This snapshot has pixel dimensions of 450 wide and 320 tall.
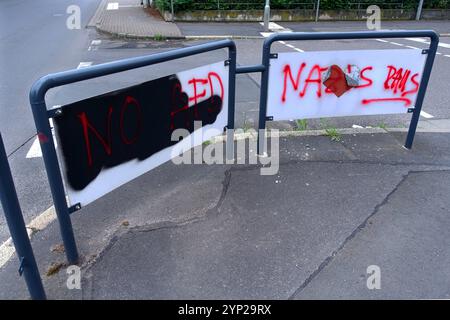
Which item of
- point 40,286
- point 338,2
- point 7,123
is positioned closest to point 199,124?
point 40,286

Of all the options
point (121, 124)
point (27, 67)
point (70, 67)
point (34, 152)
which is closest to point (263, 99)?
point (121, 124)

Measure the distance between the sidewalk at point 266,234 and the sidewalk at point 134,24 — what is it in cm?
950

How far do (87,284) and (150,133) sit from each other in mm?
1152

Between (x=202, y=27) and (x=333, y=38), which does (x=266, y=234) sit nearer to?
(x=333, y=38)

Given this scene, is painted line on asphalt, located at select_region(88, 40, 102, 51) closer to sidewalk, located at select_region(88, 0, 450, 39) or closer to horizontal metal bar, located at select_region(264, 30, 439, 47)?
sidewalk, located at select_region(88, 0, 450, 39)

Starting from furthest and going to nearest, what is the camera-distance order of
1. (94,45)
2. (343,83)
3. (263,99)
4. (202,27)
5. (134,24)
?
(134,24)
(202,27)
(94,45)
(343,83)
(263,99)

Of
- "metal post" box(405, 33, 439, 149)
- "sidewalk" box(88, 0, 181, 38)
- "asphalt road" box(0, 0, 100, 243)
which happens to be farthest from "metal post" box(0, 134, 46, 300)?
"sidewalk" box(88, 0, 181, 38)

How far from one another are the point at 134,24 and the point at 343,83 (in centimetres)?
1195

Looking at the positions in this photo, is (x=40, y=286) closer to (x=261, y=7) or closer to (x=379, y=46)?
(x=379, y=46)

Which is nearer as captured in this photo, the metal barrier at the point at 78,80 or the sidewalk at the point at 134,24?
the metal barrier at the point at 78,80

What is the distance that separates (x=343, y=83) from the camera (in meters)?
3.79

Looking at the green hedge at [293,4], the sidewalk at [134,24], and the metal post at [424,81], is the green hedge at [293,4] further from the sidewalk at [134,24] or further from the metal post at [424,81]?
the metal post at [424,81]

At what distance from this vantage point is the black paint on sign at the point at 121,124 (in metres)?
2.21

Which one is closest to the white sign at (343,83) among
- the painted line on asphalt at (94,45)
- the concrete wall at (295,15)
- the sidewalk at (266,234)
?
the sidewalk at (266,234)
